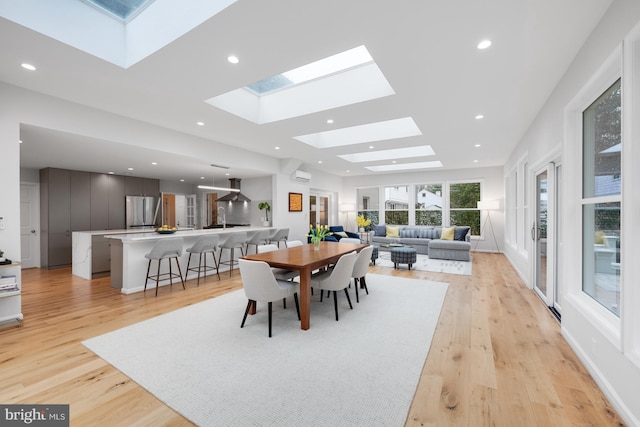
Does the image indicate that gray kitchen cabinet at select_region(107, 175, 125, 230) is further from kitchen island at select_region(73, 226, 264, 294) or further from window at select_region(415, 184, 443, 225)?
window at select_region(415, 184, 443, 225)

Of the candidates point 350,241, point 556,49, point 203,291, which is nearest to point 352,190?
point 350,241

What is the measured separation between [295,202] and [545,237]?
5804 millimetres

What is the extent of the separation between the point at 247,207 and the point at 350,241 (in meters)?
4.28

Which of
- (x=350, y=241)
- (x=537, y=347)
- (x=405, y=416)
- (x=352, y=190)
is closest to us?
(x=405, y=416)

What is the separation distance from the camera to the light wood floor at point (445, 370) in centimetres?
173

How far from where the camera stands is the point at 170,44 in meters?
2.36

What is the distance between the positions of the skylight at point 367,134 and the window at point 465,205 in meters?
5.08

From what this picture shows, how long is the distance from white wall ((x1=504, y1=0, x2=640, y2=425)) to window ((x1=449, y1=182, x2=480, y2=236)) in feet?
19.9

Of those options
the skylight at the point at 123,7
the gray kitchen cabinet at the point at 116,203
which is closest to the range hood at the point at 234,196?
the gray kitchen cabinet at the point at 116,203

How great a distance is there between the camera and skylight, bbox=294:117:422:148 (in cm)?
534

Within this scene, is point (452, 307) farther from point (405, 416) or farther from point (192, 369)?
point (192, 369)

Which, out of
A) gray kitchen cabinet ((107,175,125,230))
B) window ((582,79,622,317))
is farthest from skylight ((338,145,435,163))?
gray kitchen cabinet ((107,175,125,230))

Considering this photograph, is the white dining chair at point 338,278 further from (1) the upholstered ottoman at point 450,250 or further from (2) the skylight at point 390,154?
(1) the upholstered ottoman at point 450,250

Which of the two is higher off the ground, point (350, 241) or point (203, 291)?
point (350, 241)
